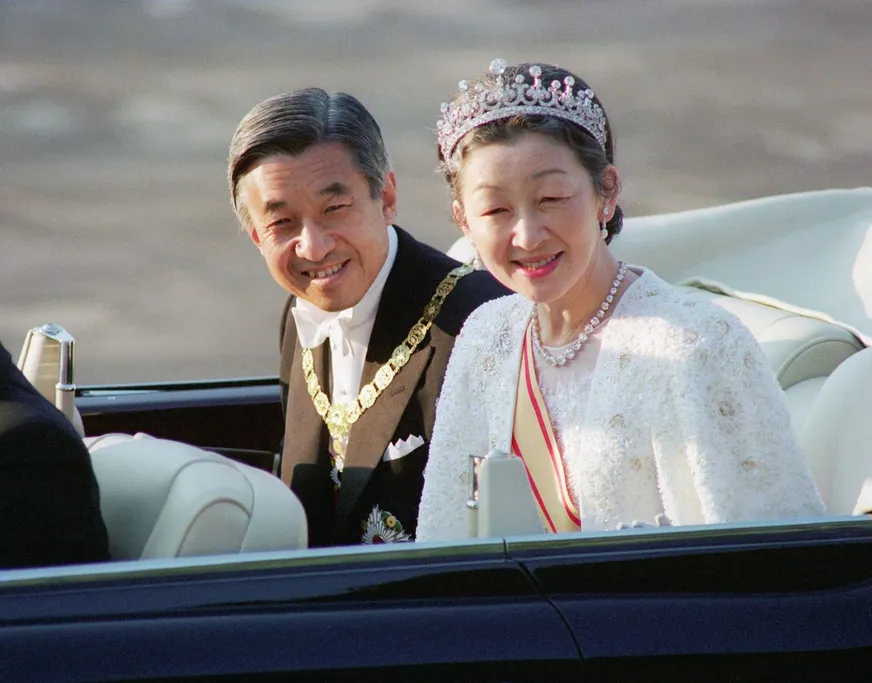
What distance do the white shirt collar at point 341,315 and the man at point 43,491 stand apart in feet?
3.13

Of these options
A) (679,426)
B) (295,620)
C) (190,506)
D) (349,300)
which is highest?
(349,300)

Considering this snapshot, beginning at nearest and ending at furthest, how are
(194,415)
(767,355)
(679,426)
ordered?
(679,426) → (767,355) → (194,415)

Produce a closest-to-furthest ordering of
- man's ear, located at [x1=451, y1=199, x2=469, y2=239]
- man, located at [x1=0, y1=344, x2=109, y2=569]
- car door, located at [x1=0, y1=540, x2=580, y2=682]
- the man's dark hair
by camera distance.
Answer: car door, located at [x1=0, y1=540, x2=580, y2=682], man, located at [x1=0, y1=344, x2=109, y2=569], man's ear, located at [x1=451, y1=199, x2=469, y2=239], the man's dark hair

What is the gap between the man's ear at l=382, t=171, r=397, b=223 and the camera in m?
2.58

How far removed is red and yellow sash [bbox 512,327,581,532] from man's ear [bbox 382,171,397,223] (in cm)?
52

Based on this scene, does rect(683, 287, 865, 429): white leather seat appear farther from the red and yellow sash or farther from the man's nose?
the man's nose

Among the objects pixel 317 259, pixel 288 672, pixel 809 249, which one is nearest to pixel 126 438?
pixel 317 259

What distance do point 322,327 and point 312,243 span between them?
301 millimetres

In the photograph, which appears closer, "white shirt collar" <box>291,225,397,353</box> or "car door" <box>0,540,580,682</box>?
"car door" <box>0,540,580,682</box>

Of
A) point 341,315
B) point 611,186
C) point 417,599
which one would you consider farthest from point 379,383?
point 417,599

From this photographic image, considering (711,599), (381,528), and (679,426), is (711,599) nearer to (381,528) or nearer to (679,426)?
(679,426)

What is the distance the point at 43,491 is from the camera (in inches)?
66.3

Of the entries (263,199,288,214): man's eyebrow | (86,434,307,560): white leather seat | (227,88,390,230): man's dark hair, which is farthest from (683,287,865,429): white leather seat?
(86,434,307,560): white leather seat

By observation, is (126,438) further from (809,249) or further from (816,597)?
(809,249)
